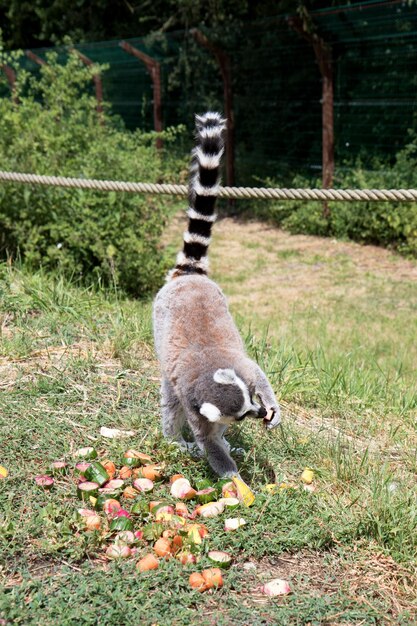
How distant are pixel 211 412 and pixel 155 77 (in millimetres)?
10756

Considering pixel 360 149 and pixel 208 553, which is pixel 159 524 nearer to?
pixel 208 553

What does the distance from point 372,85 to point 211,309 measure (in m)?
7.04

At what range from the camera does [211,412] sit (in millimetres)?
2688

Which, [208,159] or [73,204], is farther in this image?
[73,204]

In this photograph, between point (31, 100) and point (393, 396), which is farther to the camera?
point (31, 100)

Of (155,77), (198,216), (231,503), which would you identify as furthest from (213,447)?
(155,77)

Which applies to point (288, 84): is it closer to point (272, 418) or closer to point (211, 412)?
point (272, 418)

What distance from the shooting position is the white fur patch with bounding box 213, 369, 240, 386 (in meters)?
2.75

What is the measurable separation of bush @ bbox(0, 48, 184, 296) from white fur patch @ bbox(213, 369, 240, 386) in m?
3.53

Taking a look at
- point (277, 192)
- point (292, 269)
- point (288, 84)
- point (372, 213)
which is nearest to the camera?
point (277, 192)

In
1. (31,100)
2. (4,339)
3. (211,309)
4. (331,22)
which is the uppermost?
(331,22)

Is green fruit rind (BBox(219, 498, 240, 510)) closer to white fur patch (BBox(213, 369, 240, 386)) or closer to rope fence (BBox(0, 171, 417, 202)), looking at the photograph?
white fur patch (BBox(213, 369, 240, 386))

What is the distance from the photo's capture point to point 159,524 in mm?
2602

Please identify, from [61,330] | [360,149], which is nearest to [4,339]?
[61,330]
